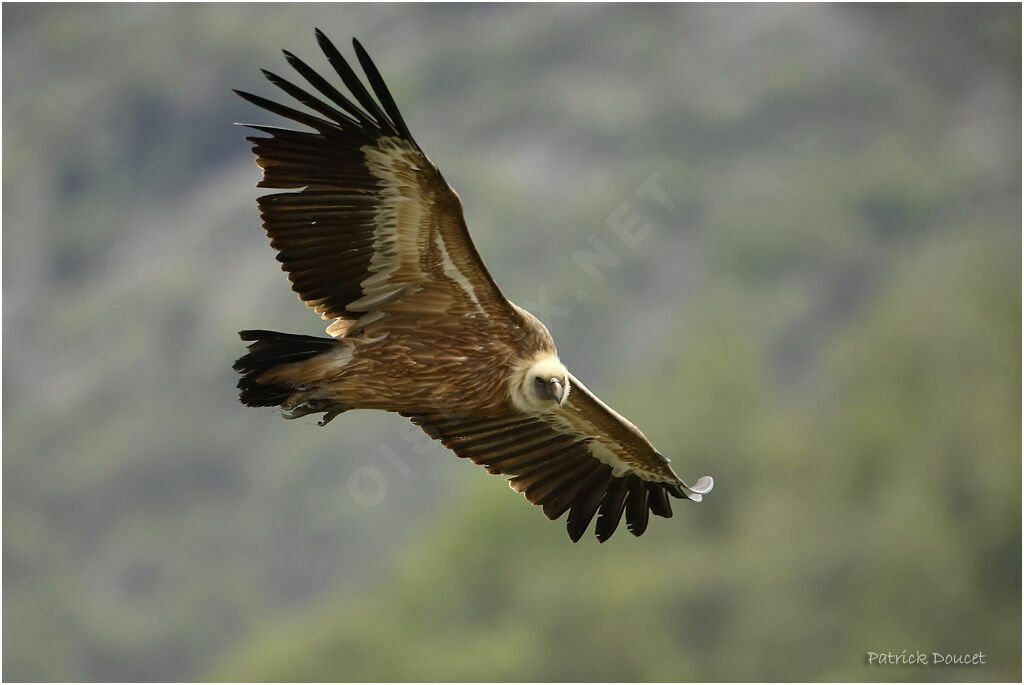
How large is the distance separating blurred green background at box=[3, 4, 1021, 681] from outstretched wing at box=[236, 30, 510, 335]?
18999mm

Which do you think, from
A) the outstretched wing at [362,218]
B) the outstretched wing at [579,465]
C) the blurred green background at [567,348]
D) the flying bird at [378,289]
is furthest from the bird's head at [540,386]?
the blurred green background at [567,348]

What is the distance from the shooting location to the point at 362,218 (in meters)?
7.13

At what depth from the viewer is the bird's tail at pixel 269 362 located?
7137 mm

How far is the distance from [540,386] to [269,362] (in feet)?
4.65

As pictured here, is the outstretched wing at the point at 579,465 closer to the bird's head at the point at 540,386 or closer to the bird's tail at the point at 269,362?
the bird's head at the point at 540,386

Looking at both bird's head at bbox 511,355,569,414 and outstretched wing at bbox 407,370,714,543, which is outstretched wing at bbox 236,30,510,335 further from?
outstretched wing at bbox 407,370,714,543

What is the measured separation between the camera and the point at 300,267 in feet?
23.7

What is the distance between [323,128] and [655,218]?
175ft

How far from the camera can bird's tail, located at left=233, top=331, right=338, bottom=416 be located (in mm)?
7137

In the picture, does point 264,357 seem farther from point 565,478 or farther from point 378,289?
point 565,478

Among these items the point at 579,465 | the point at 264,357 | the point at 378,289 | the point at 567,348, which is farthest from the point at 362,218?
the point at 567,348

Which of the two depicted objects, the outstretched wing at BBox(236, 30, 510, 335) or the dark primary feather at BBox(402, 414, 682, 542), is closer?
the outstretched wing at BBox(236, 30, 510, 335)

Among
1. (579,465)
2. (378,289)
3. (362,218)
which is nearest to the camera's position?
(362,218)

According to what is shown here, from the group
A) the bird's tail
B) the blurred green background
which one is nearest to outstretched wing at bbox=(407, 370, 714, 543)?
the bird's tail
